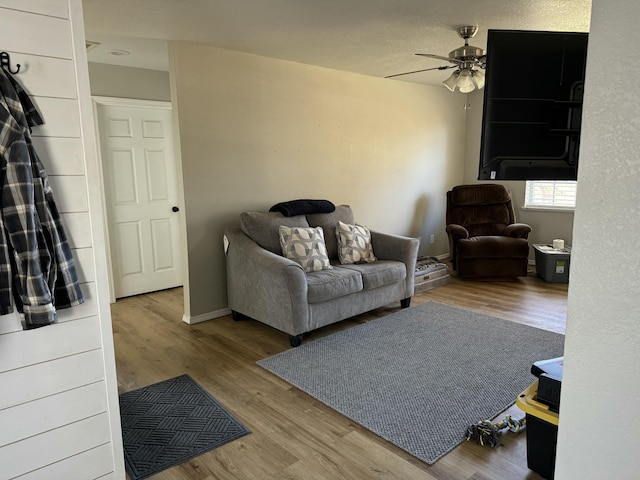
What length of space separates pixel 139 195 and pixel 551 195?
4981 millimetres

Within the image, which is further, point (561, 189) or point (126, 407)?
point (561, 189)

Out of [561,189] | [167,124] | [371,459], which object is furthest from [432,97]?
[371,459]

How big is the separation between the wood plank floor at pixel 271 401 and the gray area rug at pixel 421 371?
0.10 m

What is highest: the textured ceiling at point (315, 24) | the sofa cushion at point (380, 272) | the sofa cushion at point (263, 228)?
the textured ceiling at point (315, 24)

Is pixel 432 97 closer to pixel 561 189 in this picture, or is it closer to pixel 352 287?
pixel 561 189

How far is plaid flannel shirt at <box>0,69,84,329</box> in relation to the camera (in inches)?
54.2

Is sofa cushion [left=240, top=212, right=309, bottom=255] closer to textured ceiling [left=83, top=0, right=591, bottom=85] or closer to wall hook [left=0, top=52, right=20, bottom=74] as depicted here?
textured ceiling [left=83, top=0, right=591, bottom=85]

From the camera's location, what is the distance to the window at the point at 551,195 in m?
5.49

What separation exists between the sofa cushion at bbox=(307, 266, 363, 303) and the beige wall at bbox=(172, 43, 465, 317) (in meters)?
1.01

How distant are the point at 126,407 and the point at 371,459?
141cm

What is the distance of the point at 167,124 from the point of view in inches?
182

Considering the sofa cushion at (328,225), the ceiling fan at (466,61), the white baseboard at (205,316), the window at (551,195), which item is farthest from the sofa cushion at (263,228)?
the window at (551,195)

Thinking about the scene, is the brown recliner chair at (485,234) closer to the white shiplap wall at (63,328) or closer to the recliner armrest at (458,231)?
the recliner armrest at (458,231)

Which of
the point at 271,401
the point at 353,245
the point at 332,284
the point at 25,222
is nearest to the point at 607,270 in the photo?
the point at 25,222
